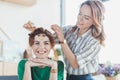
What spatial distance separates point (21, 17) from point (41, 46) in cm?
169

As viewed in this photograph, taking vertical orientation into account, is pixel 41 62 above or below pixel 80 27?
below

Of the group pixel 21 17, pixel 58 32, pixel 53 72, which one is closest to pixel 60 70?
pixel 53 72

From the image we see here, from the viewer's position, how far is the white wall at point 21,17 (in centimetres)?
236

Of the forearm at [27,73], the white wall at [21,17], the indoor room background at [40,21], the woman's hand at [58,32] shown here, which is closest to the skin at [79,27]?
the woman's hand at [58,32]

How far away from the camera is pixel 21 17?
251cm

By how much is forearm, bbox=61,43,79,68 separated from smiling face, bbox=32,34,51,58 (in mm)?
66

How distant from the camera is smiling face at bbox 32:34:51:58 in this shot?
88 cm

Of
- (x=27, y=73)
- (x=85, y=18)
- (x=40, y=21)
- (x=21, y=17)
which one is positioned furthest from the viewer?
(x=40, y=21)

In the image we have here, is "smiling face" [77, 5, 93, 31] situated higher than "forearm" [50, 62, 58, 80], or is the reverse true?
"smiling face" [77, 5, 93, 31]

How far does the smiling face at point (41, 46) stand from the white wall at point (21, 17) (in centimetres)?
141

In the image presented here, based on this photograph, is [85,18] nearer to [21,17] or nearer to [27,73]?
[27,73]

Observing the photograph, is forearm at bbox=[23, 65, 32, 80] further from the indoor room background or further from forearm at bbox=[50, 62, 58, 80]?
the indoor room background

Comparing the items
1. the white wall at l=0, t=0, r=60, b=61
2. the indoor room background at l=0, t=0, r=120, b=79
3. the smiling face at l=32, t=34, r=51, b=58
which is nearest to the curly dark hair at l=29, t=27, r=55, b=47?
the smiling face at l=32, t=34, r=51, b=58

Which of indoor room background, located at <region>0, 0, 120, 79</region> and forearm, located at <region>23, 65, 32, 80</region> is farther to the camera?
indoor room background, located at <region>0, 0, 120, 79</region>
